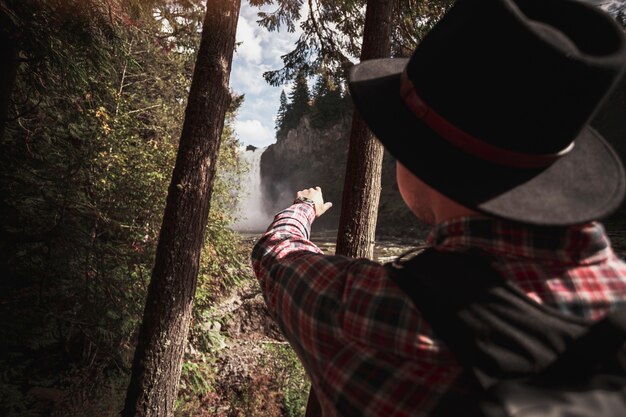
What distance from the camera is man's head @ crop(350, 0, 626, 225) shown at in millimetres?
856

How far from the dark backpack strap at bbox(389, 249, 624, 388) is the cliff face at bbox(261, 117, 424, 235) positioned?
136ft

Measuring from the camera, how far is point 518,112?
0.88m

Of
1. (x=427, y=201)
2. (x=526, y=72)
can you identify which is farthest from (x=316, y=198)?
(x=526, y=72)

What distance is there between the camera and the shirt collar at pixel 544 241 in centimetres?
83

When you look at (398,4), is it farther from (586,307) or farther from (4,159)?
(4,159)

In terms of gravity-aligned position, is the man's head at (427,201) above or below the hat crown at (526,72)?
below

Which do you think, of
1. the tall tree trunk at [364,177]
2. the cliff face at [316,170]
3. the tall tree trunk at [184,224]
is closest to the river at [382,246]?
the cliff face at [316,170]

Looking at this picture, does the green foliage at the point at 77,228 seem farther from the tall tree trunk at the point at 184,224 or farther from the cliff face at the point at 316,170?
the cliff face at the point at 316,170

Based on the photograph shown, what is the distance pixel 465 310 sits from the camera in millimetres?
762

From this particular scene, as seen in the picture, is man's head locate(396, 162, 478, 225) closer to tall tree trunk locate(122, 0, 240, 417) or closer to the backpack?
the backpack

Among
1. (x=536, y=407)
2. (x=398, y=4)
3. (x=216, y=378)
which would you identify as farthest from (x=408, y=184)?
(x=216, y=378)

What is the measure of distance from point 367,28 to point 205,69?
175 centimetres

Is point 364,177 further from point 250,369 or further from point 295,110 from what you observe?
point 295,110

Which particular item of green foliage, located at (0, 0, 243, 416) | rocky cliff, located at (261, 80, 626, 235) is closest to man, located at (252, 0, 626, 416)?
green foliage, located at (0, 0, 243, 416)
